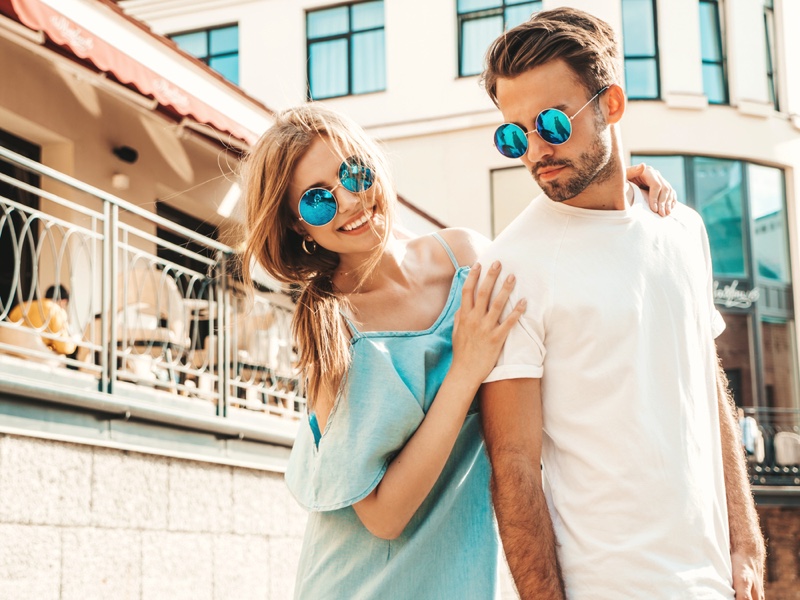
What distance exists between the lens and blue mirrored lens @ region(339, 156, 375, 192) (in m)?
2.74

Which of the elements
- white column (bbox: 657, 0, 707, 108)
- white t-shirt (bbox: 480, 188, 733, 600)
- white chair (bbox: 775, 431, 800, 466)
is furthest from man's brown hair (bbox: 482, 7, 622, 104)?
white column (bbox: 657, 0, 707, 108)

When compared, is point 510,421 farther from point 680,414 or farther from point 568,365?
point 680,414

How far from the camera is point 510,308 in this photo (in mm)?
2490

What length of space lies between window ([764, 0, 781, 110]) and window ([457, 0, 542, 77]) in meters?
5.59

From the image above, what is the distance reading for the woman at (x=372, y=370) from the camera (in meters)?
2.55

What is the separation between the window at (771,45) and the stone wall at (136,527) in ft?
56.2

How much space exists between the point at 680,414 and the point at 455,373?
55 cm

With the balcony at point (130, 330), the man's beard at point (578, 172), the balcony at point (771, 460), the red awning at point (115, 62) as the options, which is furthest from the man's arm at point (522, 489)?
the balcony at point (771, 460)

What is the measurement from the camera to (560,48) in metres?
2.48

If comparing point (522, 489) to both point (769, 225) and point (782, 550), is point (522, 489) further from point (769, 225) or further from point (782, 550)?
point (769, 225)

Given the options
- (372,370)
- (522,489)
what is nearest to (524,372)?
(522,489)

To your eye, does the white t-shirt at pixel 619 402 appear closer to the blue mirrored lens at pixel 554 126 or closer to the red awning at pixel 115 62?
the blue mirrored lens at pixel 554 126

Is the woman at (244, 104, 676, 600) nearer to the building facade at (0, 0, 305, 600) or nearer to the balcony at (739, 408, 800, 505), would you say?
the building facade at (0, 0, 305, 600)

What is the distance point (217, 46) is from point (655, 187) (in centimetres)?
1961
